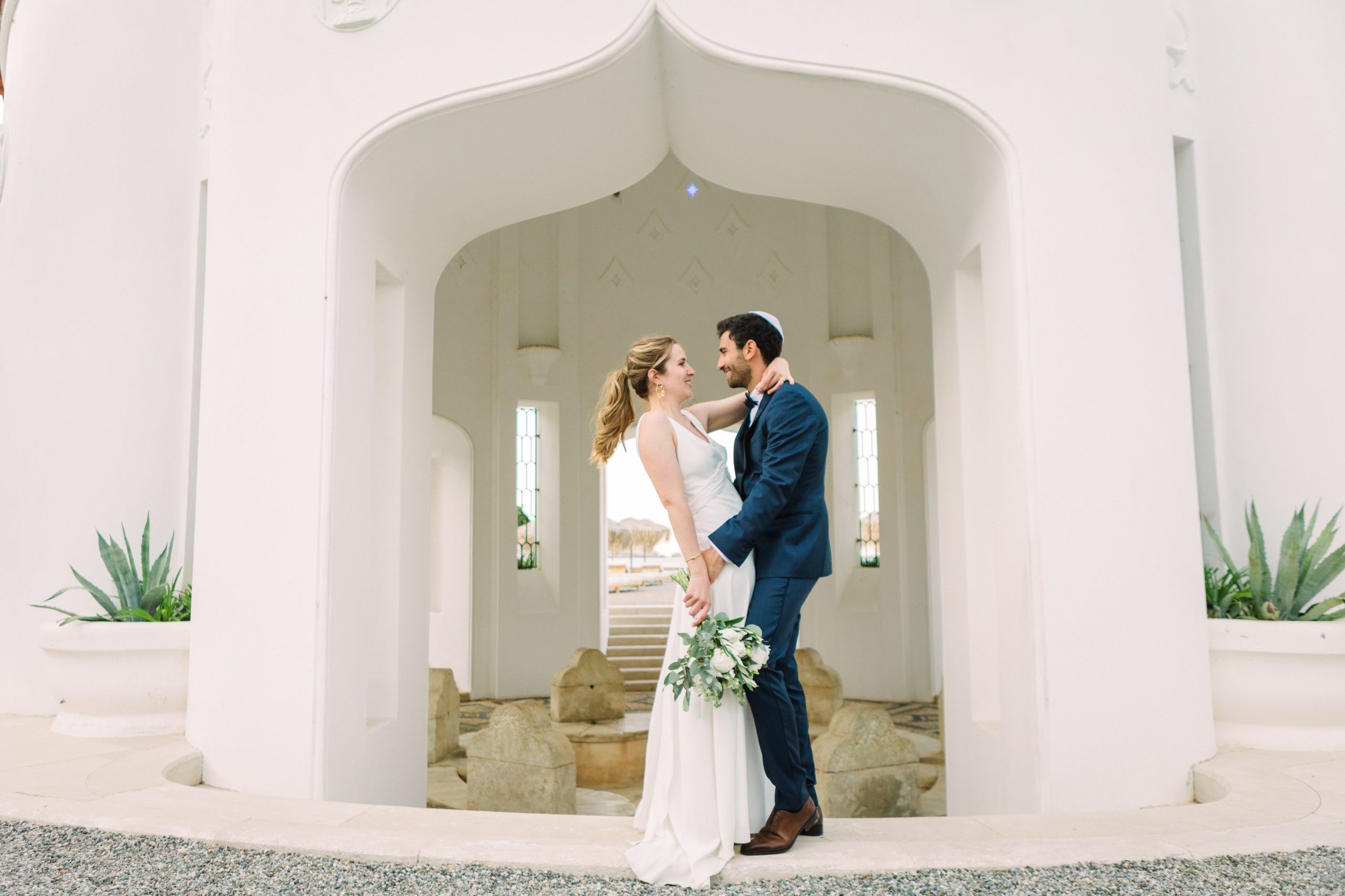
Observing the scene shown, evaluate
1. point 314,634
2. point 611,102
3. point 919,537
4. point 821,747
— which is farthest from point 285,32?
point 919,537

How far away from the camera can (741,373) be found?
3.12 meters

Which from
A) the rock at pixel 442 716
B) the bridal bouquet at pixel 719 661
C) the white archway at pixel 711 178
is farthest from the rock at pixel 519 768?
the bridal bouquet at pixel 719 661

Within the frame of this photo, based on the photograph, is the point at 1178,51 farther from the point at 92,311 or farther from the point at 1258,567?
the point at 92,311

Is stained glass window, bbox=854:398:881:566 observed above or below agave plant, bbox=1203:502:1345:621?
above

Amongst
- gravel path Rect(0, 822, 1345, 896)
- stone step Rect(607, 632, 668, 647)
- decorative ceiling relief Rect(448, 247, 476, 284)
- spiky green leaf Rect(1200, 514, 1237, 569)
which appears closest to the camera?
gravel path Rect(0, 822, 1345, 896)

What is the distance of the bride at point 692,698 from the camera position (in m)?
2.70

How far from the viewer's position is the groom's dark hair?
307cm

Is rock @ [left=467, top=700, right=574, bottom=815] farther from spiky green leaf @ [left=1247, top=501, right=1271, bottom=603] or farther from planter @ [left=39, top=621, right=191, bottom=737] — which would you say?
spiky green leaf @ [left=1247, top=501, right=1271, bottom=603]

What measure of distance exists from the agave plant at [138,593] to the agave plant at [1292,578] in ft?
16.3

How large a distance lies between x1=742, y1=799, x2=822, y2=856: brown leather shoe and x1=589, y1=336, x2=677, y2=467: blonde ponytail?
123 centimetres

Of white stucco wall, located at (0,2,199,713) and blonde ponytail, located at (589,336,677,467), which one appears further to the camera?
white stucco wall, located at (0,2,199,713)

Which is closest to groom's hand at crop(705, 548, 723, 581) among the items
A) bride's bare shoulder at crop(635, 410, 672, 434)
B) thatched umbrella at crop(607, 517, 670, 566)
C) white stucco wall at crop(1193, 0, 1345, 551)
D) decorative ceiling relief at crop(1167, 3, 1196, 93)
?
bride's bare shoulder at crop(635, 410, 672, 434)

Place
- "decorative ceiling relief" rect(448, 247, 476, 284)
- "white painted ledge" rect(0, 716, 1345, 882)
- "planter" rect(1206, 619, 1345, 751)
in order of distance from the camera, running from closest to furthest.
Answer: "white painted ledge" rect(0, 716, 1345, 882)
"planter" rect(1206, 619, 1345, 751)
"decorative ceiling relief" rect(448, 247, 476, 284)

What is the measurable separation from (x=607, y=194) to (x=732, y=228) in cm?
672
